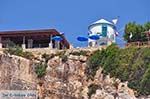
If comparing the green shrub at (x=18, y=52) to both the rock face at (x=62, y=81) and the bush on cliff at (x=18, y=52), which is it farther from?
the rock face at (x=62, y=81)

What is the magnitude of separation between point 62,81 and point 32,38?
692 cm

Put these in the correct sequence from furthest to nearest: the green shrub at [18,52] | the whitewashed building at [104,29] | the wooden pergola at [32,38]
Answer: the whitewashed building at [104,29] → the wooden pergola at [32,38] → the green shrub at [18,52]

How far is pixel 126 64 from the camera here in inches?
1900

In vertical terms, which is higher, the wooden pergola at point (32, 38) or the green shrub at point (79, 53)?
the wooden pergola at point (32, 38)

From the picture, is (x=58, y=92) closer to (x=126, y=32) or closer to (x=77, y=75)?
(x=77, y=75)

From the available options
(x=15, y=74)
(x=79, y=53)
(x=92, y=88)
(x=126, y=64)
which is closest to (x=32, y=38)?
(x=79, y=53)

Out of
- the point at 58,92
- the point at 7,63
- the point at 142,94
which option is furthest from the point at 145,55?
the point at 7,63

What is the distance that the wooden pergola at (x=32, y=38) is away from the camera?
174 feet

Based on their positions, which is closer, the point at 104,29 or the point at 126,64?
the point at 126,64

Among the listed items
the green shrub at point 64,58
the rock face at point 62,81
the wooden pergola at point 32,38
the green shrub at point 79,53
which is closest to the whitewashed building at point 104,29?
the wooden pergola at point 32,38

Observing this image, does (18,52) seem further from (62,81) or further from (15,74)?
(62,81)

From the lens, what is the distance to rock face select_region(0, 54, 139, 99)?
4678cm

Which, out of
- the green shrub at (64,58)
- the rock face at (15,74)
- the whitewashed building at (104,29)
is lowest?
the rock face at (15,74)

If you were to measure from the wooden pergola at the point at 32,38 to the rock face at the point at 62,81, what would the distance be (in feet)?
12.2
